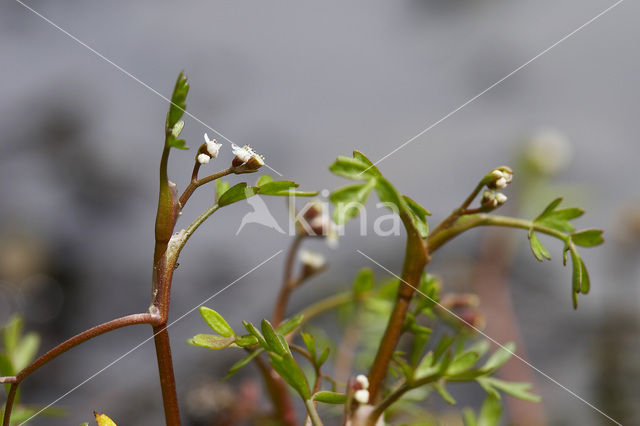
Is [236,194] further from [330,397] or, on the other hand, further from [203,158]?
[330,397]

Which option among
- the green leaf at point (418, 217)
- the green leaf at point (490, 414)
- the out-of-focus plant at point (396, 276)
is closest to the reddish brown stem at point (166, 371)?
the out-of-focus plant at point (396, 276)

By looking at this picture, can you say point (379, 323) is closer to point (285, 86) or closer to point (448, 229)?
point (448, 229)

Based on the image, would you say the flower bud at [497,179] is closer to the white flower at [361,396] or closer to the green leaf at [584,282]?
the green leaf at [584,282]

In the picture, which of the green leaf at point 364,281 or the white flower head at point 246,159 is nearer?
the white flower head at point 246,159

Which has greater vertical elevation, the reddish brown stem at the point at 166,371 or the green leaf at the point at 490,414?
the reddish brown stem at the point at 166,371

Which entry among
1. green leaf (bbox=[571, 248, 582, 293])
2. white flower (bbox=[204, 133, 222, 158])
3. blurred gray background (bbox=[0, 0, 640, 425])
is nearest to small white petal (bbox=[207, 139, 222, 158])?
white flower (bbox=[204, 133, 222, 158])

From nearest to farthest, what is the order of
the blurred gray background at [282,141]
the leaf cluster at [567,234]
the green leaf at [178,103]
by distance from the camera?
the green leaf at [178,103], the leaf cluster at [567,234], the blurred gray background at [282,141]

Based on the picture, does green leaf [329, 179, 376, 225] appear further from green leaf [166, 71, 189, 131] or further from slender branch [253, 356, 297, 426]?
slender branch [253, 356, 297, 426]

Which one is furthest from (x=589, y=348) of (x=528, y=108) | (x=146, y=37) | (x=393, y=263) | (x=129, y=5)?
(x=129, y=5)
